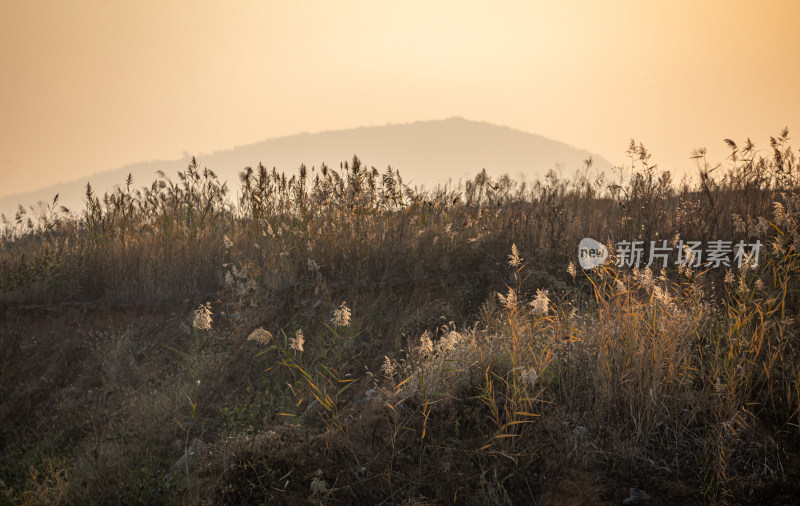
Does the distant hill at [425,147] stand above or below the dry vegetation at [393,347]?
above

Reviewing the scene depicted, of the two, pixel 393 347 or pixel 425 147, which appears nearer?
pixel 393 347

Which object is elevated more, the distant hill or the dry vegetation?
the distant hill

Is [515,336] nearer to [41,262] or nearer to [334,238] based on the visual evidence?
[334,238]

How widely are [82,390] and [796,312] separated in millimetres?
7260

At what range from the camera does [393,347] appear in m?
5.81

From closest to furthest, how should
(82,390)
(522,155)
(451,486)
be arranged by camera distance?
(451,486) < (82,390) < (522,155)

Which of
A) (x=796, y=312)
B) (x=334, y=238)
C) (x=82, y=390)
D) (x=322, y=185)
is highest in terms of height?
(x=322, y=185)

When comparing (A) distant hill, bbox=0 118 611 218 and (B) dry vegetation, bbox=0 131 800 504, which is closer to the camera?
(B) dry vegetation, bbox=0 131 800 504

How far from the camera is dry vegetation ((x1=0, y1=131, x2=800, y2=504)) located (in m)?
3.47

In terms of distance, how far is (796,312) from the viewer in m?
4.66

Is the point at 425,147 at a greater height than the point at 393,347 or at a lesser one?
greater

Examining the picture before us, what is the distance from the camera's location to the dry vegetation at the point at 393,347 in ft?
11.4

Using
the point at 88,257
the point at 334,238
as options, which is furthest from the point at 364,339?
the point at 88,257

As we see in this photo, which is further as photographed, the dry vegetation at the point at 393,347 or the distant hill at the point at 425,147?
the distant hill at the point at 425,147
